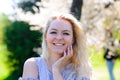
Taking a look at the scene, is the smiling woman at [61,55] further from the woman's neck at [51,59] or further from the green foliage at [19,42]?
the green foliage at [19,42]

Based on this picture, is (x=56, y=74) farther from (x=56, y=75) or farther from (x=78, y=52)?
(x=78, y=52)

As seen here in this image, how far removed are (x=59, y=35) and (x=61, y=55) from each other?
0.21 metres

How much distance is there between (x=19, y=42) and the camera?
44.0ft

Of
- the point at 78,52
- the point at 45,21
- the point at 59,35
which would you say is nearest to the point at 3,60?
the point at 45,21

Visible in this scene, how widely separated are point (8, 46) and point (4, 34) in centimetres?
39

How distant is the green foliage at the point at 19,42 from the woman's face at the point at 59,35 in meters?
9.35

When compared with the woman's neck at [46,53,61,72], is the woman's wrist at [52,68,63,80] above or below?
below

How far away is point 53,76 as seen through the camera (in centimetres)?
362

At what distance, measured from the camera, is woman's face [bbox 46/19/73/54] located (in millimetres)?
3557

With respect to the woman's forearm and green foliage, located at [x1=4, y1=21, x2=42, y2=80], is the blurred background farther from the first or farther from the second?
the woman's forearm

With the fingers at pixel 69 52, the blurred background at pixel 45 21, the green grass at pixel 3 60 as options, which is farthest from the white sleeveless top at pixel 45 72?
the green grass at pixel 3 60

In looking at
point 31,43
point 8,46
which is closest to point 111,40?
point 31,43

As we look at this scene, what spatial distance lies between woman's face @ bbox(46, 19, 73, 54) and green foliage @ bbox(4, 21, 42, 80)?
9.35 metres

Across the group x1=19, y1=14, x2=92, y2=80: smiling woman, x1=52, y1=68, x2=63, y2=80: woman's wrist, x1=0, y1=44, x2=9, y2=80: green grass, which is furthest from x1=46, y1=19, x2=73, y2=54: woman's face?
x1=0, y1=44, x2=9, y2=80: green grass
